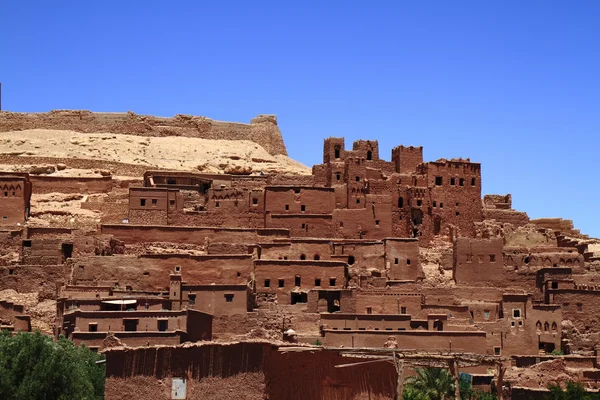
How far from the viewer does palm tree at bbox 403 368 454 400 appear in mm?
35156

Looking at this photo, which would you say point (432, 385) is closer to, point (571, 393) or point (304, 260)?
point (571, 393)

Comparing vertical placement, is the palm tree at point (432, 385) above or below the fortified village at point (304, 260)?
below

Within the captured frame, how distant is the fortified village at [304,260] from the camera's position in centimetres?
3900

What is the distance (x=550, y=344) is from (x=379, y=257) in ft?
24.9

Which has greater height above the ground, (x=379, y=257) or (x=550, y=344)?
(x=379, y=257)

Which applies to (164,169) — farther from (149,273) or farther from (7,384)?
(7,384)

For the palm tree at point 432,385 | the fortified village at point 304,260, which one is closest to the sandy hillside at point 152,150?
the fortified village at point 304,260

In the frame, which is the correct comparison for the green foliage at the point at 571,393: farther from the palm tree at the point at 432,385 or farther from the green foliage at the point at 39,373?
the green foliage at the point at 39,373

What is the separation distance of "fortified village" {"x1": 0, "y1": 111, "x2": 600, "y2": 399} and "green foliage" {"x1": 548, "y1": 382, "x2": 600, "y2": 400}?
0.66 meters

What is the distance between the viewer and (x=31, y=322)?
40.6 m

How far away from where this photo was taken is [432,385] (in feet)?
116

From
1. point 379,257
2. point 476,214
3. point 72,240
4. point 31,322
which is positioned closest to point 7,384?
point 31,322

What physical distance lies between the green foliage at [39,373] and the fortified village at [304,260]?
456 centimetres

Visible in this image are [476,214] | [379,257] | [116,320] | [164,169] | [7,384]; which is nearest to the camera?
[7,384]
